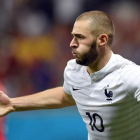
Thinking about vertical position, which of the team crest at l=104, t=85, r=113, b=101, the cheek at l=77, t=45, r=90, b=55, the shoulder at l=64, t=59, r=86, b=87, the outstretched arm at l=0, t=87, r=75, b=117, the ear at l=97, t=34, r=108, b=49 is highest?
the ear at l=97, t=34, r=108, b=49

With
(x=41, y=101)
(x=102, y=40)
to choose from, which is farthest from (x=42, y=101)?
(x=102, y=40)

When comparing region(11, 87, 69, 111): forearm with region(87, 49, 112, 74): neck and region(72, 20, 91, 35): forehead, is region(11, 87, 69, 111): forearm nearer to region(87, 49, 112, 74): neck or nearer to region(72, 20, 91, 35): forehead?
region(87, 49, 112, 74): neck

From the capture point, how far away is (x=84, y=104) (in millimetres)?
1861

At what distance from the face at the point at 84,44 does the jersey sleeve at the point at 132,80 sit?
0.69ft

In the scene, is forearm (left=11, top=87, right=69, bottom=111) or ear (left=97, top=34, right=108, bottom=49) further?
forearm (left=11, top=87, right=69, bottom=111)

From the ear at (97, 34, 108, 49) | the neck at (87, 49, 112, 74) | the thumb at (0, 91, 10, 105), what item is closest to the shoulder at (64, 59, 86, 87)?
the neck at (87, 49, 112, 74)

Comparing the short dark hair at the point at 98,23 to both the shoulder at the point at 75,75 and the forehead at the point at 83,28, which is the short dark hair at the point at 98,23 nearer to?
the forehead at the point at 83,28

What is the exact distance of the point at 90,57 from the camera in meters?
1.74

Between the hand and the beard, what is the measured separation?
0.61m

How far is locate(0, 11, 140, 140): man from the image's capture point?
1.71m

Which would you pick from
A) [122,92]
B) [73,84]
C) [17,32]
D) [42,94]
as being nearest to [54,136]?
[42,94]

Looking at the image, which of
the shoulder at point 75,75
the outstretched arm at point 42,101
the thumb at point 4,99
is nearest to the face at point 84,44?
the shoulder at point 75,75

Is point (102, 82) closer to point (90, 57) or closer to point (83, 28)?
point (90, 57)

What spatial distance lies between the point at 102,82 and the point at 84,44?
9.9 inches
